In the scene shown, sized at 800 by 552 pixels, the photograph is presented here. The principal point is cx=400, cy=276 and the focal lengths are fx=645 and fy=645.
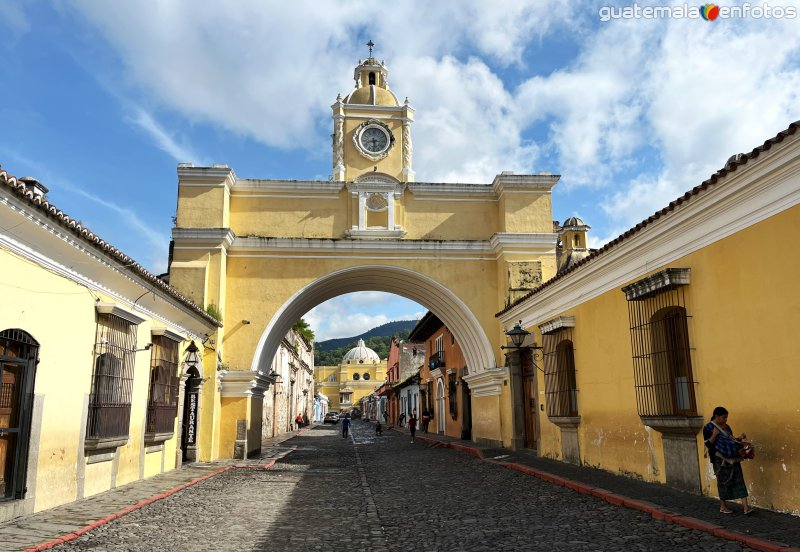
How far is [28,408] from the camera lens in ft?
22.8

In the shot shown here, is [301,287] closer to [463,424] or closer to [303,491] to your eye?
[303,491]

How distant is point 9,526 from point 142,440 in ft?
14.5

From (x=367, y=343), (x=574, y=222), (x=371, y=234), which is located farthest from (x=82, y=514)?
(x=367, y=343)

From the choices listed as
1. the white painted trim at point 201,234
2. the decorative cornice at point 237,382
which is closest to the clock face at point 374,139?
the white painted trim at point 201,234

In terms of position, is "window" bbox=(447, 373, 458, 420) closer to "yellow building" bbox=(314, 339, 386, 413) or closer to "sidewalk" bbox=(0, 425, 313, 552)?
"sidewalk" bbox=(0, 425, 313, 552)

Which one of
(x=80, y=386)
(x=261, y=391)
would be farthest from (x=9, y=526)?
(x=261, y=391)

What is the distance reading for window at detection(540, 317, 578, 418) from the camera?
11.7 meters

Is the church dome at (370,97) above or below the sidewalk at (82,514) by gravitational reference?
above

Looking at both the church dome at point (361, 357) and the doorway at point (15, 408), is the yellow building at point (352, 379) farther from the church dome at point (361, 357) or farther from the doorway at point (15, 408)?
the doorway at point (15, 408)

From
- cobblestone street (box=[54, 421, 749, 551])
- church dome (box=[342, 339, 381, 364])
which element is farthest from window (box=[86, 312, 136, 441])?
church dome (box=[342, 339, 381, 364])

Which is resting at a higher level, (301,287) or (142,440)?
(301,287)

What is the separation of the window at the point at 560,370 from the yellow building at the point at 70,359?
22.7ft

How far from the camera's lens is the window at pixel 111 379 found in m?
8.46

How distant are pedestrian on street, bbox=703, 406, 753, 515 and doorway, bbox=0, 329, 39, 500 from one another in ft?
23.1
